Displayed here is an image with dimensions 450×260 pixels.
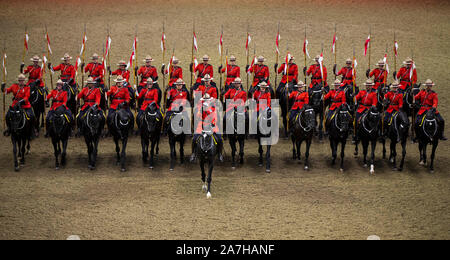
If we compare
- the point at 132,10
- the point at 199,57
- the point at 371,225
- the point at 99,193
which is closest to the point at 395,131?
the point at 371,225

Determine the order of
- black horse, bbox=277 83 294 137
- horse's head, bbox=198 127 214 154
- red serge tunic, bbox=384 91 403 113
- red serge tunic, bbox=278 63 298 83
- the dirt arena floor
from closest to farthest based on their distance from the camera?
the dirt arena floor < horse's head, bbox=198 127 214 154 < red serge tunic, bbox=384 91 403 113 < black horse, bbox=277 83 294 137 < red serge tunic, bbox=278 63 298 83

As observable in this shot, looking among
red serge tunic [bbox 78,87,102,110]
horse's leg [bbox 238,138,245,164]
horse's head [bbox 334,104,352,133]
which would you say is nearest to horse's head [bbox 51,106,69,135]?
red serge tunic [bbox 78,87,102,110]

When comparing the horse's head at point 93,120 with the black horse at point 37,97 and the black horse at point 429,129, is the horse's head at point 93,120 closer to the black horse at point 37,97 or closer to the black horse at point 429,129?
the black horse at point 37,97

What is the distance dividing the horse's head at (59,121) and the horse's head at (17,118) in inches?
29.8

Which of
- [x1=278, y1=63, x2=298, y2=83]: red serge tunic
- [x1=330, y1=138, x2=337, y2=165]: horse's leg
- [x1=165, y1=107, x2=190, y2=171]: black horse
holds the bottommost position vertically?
[x1=330, y1=138, x2=337, y2=165]: horse's leg

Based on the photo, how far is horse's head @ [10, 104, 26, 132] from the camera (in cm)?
1403

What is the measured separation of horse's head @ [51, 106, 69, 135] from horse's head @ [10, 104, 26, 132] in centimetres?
76

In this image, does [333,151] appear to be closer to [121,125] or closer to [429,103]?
[429,103]

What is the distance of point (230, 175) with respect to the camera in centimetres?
1420

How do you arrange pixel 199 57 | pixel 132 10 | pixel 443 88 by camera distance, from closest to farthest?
pixel 443 88
pixel 199 57
pixel 132 10

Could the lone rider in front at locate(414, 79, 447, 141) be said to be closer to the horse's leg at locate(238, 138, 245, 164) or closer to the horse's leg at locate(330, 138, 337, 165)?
the horse's leg at locate(330, 138, 337, 165)

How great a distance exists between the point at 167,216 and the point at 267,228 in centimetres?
211

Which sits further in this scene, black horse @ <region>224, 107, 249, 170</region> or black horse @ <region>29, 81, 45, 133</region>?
black horse @ <region>29, 81, 45, 133</region>

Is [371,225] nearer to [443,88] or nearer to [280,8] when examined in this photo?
[443,88]
